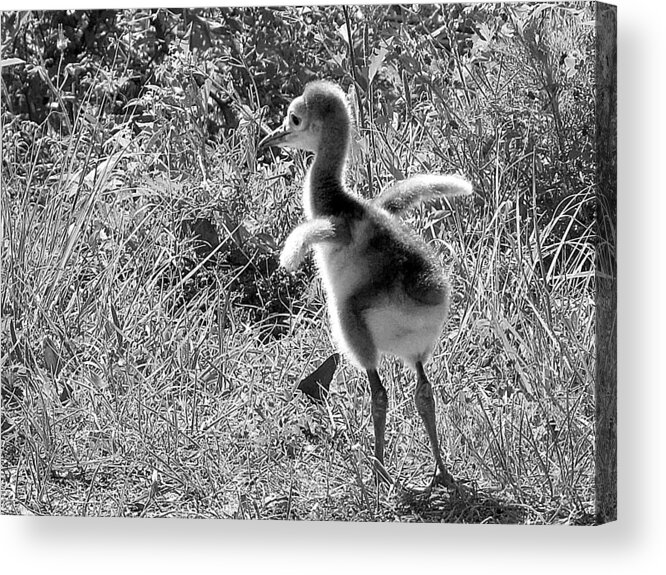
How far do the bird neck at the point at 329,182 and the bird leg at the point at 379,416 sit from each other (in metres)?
0.45

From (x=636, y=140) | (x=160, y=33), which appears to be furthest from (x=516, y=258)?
(x=160, y=33)

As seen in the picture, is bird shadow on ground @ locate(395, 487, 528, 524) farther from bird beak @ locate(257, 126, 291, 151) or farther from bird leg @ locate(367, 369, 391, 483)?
bird beak @ locate(257, 126, 291, 151)

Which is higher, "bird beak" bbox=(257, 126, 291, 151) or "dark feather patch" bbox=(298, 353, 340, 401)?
"bird beak" bbox=(257, 126, 291, 151)

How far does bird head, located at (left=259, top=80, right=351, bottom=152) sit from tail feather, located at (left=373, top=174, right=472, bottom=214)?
0.62 feet

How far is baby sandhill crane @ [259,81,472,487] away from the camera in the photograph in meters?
4.34

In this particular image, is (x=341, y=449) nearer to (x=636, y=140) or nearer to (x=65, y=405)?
(x=65, y=405)

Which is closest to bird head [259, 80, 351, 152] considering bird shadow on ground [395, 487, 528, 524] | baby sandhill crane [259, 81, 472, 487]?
baby sandhill crane [259, 81, 472, 487]

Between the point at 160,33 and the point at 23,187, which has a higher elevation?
the point at 160,33

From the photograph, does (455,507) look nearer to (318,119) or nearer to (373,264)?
(373,264)

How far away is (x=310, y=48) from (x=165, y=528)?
1.39 metres

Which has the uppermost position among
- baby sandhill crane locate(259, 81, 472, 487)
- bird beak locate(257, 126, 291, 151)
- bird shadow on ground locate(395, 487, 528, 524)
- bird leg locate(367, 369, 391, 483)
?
bird beak locate(257, 126, 291, 151)

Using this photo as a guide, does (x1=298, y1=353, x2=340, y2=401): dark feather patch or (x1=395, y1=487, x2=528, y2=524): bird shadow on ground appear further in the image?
(x1=298, y1=353, x2=340, y2=401): dark feather patch

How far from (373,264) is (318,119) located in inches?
16.7

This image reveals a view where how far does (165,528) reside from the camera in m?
4.62
